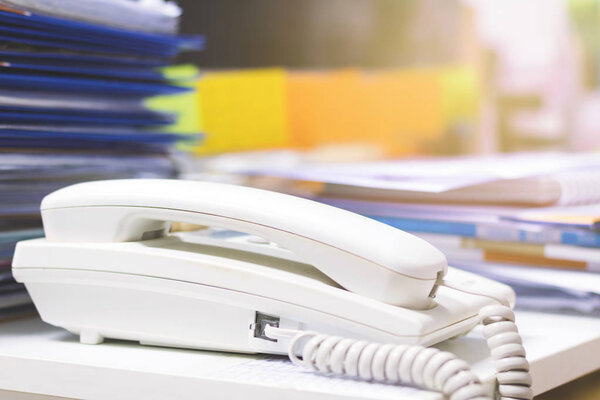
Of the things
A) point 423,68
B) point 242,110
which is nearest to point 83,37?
point 242,110

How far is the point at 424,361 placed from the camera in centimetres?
42

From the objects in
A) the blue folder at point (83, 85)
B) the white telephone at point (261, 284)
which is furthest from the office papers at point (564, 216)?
the blue folder at point (83, 85)

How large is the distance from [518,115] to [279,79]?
576 millimetres

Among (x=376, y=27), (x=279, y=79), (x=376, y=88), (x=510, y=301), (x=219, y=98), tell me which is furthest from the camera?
(x=376, y=27)

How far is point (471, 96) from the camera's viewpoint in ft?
5.91

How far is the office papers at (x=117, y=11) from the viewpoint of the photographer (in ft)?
2.17

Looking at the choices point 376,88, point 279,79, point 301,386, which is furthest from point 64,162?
point 376,88

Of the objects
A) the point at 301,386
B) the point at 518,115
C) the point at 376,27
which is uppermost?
the point at 376,27

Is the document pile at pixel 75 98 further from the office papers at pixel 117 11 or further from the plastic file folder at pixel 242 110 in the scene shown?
the plastic file folder at pixel 242 110

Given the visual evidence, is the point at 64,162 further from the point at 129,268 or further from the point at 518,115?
the point at 518,115

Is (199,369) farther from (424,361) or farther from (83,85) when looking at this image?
(83,85)

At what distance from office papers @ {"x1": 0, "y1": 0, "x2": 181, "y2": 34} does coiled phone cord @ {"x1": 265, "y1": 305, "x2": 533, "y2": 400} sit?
1.13 feet

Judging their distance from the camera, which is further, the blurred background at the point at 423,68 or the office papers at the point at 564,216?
the blurred background at the point at 423,68

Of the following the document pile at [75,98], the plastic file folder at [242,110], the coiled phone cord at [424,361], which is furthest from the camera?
the plastic file folder at [242,110]
